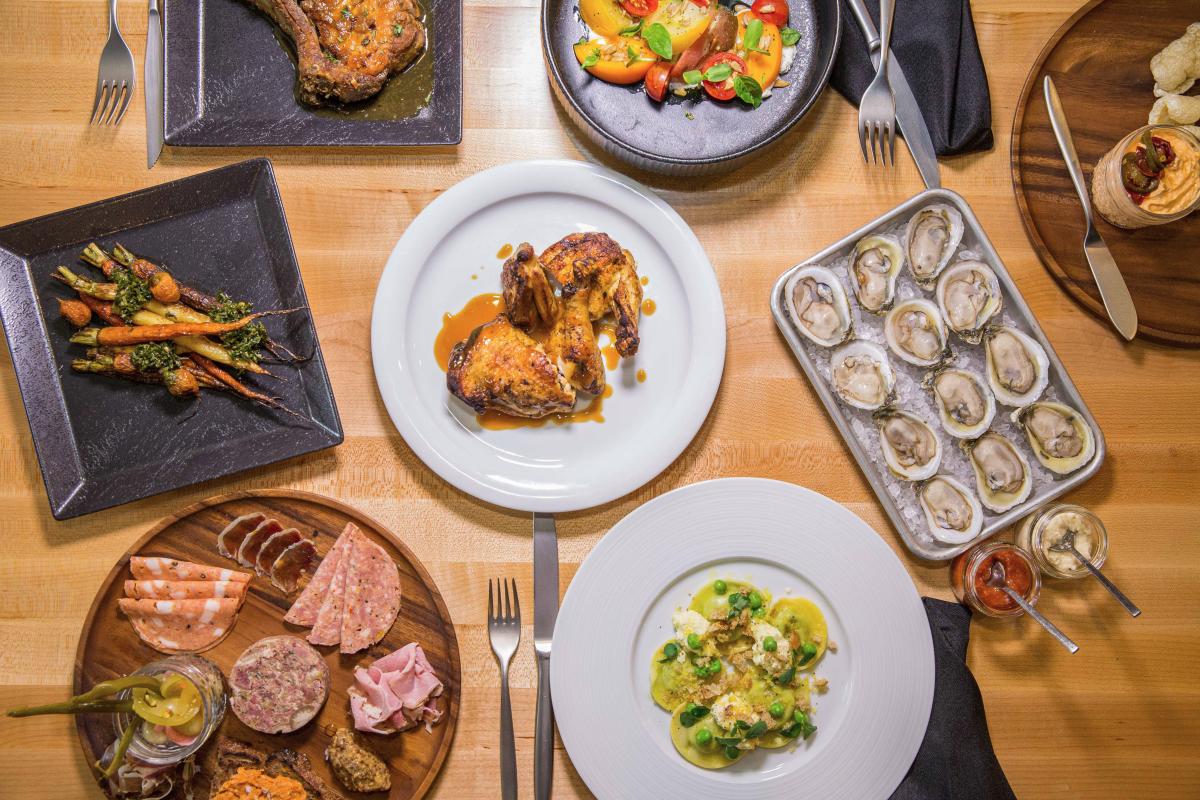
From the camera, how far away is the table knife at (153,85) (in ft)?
10.3

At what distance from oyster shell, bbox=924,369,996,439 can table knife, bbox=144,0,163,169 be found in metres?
3.14

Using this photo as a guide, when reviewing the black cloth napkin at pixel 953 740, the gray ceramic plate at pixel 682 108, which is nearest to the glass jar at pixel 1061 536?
the black cloth napkin at pixel 953 740

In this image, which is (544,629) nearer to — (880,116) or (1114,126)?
(880,116)

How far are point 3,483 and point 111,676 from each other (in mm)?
862

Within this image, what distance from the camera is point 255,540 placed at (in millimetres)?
3006

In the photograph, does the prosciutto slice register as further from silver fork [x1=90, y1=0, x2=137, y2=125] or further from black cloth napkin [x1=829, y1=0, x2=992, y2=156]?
black cloth napkin [x1=829, y1=0, x2=992, y2=156]

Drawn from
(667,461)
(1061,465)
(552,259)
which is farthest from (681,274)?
(1061,465)

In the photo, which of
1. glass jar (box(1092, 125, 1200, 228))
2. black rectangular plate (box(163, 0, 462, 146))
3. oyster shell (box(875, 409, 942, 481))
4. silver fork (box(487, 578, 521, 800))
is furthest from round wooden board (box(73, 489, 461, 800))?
glass jar (box(1092, 125, 1200, 228))

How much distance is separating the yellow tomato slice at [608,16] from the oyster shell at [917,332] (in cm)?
151

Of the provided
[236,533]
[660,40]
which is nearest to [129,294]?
[236,533]

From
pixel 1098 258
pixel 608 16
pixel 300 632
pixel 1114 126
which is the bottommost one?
pixel 300 632

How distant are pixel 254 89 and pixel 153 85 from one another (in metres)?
0.40

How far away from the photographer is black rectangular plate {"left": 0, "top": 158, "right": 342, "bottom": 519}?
9.82ft

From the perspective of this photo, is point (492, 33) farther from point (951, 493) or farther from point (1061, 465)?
point (1061, 465)
